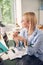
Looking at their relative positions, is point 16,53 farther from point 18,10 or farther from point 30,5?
point 30,5

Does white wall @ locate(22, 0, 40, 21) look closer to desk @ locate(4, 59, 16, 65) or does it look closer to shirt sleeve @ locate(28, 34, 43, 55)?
shirt sleeve @ locate(28, 34, 43, 55)

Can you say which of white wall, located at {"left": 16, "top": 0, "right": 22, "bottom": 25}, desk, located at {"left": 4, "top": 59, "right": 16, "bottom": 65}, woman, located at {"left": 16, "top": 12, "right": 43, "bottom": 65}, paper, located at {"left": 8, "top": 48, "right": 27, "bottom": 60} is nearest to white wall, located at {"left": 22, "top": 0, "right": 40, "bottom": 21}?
white wall, located at {"left": 16, "top": 0, "right": 22, "bottom": 25}

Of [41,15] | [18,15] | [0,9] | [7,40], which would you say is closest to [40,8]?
[41,15]

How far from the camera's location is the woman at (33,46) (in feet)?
4.94

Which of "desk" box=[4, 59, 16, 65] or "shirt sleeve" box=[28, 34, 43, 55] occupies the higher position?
"shirt sleeve" box=[28, 34, 43, 55]

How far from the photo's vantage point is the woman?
1506mm

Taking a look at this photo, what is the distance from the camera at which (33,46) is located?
1.55 meters

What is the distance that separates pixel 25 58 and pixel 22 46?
0.25 m

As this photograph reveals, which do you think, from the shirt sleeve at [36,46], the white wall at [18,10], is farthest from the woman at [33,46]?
the white wall at [18,10]

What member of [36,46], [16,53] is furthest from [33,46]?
[16,53]

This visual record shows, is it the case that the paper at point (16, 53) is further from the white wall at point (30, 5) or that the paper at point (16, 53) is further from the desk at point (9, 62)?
the white wall at point (30, 5)

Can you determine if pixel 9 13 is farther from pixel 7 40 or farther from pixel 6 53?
pixel 6 53

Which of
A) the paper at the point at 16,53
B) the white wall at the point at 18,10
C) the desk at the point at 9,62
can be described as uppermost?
the white wall at the point at 18,10

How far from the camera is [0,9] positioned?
2.68 m
